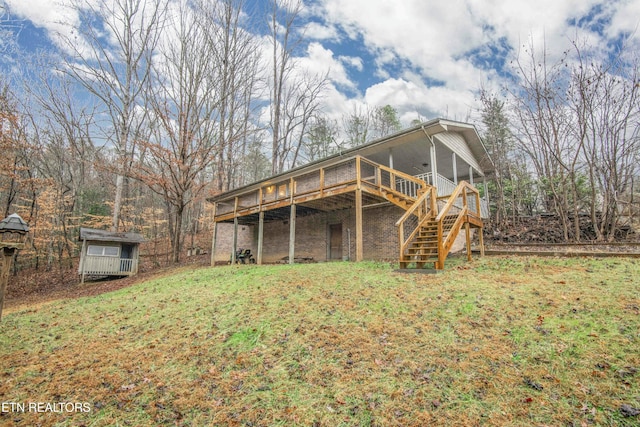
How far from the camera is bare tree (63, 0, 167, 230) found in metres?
18.0

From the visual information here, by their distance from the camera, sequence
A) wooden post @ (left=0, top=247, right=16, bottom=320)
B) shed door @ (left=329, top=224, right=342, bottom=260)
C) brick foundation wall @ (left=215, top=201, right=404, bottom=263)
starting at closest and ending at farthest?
wooden post @ (left=0, top=247, right=16, bottom=320) → brick foundation wall @ (left=215, top=201, right=404, bottom=263) → shed door @ (left=329, top=224, right=342, bottom=260)

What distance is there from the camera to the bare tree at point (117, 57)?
1795cm

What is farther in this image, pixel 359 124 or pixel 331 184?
pixel 359 124

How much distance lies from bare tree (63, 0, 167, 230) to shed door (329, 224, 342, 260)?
42.7 feet

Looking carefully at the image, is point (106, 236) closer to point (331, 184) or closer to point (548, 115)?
point (331, 184)

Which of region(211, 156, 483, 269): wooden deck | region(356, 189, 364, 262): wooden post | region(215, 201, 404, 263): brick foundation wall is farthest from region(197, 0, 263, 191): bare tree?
region(356, 189, 364, 262): wooden post

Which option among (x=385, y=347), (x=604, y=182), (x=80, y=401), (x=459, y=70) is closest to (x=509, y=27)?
(x=459, y=70)

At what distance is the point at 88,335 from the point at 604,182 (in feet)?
57.6

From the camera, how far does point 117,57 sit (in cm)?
1884

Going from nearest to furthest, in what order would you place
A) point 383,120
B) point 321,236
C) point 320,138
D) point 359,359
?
point 359,359 → point 321,236 → point 320,138 → point 383,120

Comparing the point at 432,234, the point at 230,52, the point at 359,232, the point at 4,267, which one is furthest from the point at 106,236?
the point at 432,234

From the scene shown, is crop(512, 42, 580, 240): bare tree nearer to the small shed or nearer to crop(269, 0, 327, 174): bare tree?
crop(269, 0, 327, 174): bare tree

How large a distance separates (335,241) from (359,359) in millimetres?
11138

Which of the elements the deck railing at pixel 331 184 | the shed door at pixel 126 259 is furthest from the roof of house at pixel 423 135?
the shed door at pixel 126 259
